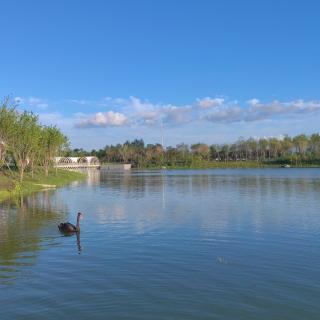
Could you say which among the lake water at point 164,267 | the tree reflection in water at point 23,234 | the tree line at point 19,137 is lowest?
the lake water at point 164,267

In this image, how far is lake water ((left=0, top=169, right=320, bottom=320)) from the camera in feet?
48.7

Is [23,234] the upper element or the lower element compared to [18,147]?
lower

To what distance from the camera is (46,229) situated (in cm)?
3061

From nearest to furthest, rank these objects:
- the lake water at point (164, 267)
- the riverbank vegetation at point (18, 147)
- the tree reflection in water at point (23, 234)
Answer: the lake water at point (164, 267) < the tree reflection in water at point (23, 234) < the riverbank vegetation at point (18, 147)

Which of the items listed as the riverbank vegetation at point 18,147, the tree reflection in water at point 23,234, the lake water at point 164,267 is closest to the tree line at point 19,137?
the riverbank vegetation at point 18,147

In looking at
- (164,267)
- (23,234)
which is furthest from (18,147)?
(164,267)

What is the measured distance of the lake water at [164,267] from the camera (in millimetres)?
14844

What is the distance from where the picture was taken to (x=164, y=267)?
19922 millimetres

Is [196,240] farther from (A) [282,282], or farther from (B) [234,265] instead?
(A) [282,282]

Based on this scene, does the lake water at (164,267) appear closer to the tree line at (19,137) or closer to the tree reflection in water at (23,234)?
the tree reflection in water at (23,234)

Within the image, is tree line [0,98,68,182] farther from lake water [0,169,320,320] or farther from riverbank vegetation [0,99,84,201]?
lake water [0,169,320,320]

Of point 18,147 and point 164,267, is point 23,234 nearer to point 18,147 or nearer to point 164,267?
point 164,267

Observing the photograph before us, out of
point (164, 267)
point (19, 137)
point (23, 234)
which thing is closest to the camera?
point (164, 267)

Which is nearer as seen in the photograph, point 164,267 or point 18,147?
point 164,267
